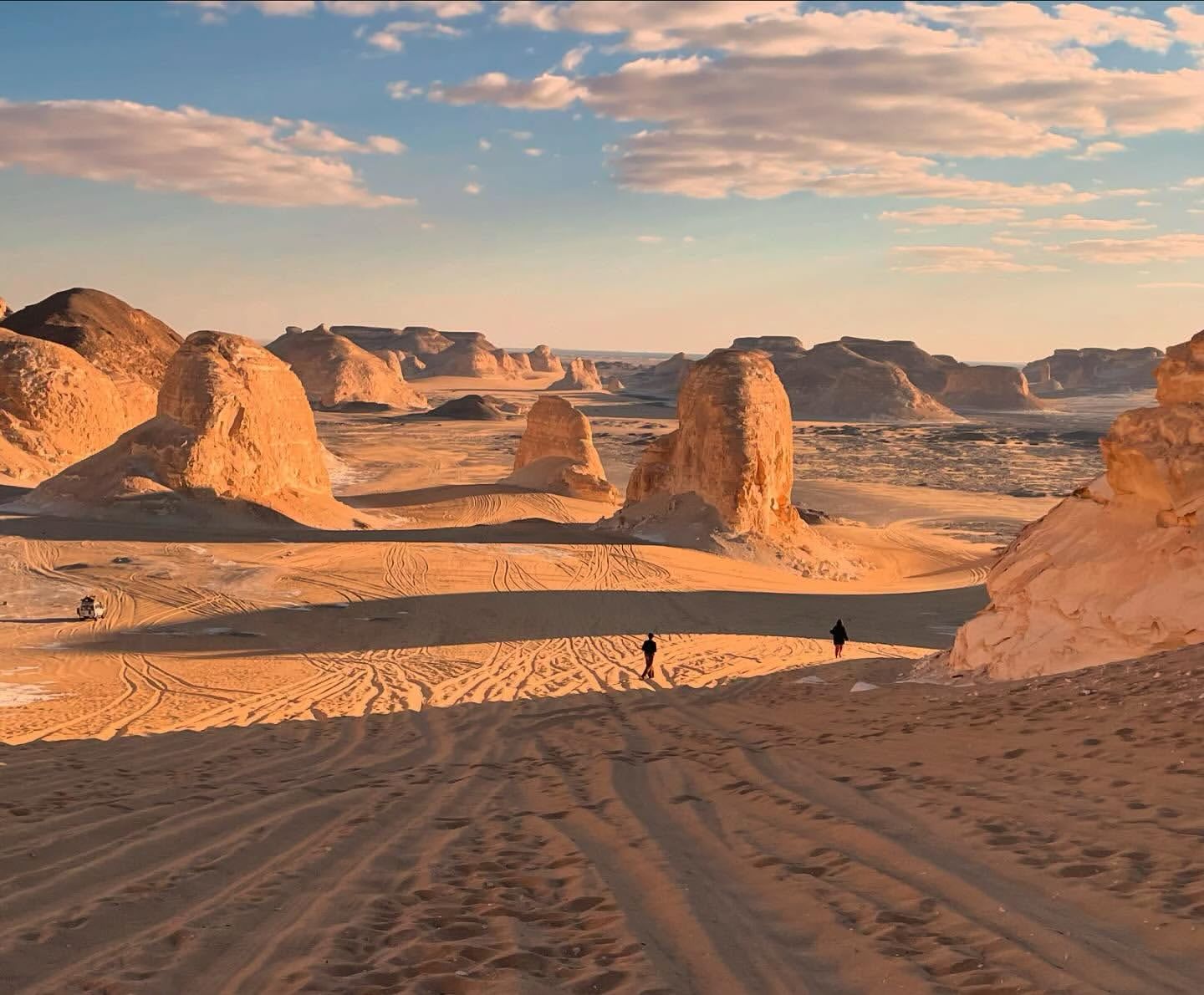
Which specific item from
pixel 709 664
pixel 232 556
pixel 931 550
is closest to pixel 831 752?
pixel 709 664

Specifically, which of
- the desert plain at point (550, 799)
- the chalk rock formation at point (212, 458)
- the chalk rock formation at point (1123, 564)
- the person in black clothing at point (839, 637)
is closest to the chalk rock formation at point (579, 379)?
the chalk rock formation at point (212, 458)

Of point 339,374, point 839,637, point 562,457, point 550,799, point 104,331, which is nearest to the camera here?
point 550,799

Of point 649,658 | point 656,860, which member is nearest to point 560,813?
point 656,860

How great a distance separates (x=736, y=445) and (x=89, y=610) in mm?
17314

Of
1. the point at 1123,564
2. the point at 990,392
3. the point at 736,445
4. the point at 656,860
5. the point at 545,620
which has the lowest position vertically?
the point at 545,620

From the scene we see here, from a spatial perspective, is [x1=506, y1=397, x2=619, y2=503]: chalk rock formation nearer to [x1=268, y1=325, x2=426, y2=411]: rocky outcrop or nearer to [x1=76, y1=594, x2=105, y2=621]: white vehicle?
[x1=76, y1=594, x2=105, y2=621]: white vehicle

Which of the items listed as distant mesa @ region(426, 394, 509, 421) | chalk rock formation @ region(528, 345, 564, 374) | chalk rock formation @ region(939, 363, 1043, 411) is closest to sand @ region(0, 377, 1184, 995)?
distant mesa @ region(426, 394, 509, 421)

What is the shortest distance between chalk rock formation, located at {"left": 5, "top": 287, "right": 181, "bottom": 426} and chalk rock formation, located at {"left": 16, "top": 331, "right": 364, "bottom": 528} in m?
28.4

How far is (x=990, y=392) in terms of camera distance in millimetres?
117000

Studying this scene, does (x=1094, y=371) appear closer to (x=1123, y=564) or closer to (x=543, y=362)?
(x=543, y=362)

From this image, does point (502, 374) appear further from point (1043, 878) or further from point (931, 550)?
point (1043, 878)

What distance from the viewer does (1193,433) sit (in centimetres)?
1142

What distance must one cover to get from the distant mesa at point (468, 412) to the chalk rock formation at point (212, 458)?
5217cm

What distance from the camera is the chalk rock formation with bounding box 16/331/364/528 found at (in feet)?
90.4
